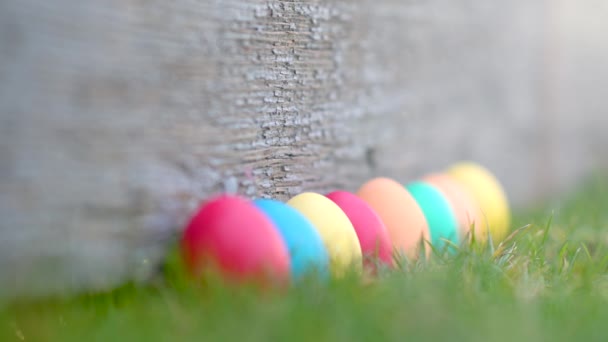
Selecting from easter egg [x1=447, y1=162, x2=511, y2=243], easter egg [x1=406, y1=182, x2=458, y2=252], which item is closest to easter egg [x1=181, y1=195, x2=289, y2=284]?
easter egg [x1=406, y1=182, x2=458, y2=252]

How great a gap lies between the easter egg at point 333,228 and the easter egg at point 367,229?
0.23ft

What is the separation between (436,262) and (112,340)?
804mm

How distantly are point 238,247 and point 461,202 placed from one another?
1125 mm

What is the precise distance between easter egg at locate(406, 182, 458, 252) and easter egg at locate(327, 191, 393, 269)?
13.1 inches

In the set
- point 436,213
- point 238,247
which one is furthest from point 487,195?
point 238,247

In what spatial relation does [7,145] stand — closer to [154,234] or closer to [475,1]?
[154,234]

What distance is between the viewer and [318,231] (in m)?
1.63

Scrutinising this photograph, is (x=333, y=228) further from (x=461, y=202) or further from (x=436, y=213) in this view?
(x=461, y=202)

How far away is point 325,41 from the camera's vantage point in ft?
6.75

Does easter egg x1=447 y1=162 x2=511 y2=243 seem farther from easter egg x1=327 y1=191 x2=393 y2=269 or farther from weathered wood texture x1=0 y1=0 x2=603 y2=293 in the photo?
easter egg x1=327 y1=191 x2=393 y2=269

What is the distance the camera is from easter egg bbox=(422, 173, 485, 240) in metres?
2.28

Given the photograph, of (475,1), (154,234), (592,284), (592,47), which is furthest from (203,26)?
(592,47)

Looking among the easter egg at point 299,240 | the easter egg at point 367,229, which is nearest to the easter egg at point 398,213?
the easter egg at point 367,229

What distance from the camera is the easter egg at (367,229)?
5.73ft
